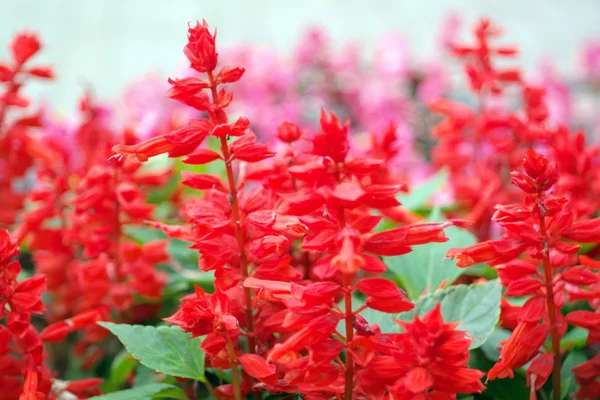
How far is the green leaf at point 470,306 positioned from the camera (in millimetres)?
652

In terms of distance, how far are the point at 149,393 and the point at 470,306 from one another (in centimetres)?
33

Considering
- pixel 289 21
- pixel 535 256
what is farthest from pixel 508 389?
pixel 289 21

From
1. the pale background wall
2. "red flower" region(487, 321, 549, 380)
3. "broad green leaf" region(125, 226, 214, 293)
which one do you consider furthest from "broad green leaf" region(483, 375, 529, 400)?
the pale background wall

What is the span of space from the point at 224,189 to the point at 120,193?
0.83 ft

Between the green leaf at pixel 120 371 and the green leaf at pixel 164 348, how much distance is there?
0.55 feet

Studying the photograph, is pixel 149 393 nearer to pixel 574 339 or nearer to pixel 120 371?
pixel 120 371

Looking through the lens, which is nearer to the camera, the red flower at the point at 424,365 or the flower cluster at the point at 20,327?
the red flower at the point at 424,365

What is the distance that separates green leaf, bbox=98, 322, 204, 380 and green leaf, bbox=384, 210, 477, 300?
13.3 inches

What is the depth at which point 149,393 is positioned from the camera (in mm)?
629

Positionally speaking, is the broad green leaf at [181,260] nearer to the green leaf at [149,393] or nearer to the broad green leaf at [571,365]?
the green leaf at [149,393]

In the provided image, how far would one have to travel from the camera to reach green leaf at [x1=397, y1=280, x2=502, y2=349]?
65 cm

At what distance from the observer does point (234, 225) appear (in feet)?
1.94

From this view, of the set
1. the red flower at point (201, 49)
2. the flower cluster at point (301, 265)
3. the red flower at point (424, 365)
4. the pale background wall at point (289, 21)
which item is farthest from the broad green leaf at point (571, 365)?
the pale background wall at point (289, 21)

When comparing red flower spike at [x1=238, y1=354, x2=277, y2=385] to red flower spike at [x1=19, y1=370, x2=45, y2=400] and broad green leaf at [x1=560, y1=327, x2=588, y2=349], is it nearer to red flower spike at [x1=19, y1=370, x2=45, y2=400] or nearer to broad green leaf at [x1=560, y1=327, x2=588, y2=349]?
red flower spike at [x1=19, y1=370, x2=45, y2=400]
